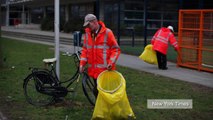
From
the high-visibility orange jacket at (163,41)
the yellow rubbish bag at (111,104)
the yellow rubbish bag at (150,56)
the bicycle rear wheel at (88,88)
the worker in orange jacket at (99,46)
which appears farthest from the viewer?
the yellow rubbish bag at (150,56)

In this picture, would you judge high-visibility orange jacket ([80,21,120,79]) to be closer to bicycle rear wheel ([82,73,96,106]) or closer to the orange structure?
bicycle rear wheel ([82,73,96,106])

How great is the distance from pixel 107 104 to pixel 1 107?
2674 mm

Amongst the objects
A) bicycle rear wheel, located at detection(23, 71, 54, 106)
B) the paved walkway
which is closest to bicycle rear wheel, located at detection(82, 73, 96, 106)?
bicycle rear wheel, located at detection(23, 71, 54, 106)

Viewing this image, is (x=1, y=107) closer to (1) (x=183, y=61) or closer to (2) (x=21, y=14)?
(1) (x=183, y=61)

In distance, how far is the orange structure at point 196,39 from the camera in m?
13.7

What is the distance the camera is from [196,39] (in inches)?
562

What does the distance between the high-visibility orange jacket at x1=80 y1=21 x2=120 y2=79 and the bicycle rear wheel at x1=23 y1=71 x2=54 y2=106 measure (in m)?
1.18

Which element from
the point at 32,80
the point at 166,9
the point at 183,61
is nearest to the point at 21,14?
the point at 166,9

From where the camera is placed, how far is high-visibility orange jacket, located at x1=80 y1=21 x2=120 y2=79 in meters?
7.12

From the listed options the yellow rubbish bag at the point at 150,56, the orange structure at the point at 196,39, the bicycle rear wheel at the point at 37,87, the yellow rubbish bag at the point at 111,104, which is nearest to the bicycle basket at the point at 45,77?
the bicycle rear wheel at the point at 37,87

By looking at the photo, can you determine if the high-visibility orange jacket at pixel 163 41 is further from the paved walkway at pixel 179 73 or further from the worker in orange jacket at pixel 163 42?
the paved walkway at pixel 179 73

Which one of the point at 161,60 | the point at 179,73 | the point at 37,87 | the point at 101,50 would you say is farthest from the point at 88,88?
the point at 161,60

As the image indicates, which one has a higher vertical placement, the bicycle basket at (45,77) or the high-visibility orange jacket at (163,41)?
the high-visibility orange jacket at (163,41)

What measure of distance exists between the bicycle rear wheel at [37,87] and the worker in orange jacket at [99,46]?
1194mm
